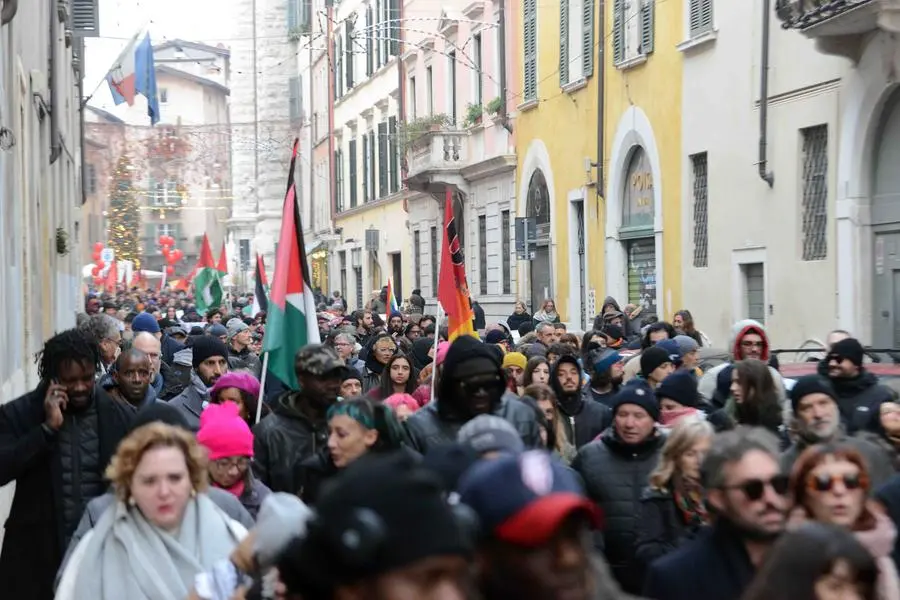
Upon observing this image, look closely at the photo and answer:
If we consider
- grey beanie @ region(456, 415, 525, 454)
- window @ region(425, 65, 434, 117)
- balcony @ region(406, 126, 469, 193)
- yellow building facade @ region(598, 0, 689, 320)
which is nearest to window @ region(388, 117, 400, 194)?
window @ region(425, 65, 434, 117)

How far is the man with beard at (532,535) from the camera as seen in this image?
302cm

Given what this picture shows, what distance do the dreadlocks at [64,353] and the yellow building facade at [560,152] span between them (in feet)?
70.9

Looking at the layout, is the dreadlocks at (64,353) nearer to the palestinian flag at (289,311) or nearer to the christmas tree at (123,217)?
the palestinian flag at (289,311)

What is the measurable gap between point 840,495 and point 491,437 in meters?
1.05

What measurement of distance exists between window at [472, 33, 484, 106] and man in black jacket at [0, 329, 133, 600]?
29580mm

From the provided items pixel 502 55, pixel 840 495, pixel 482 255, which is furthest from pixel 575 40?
pixel 840 495

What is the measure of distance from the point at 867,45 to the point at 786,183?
261cm

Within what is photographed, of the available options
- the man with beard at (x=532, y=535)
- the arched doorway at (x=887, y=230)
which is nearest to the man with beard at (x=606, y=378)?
the arched doorway at (x=887, y=230)

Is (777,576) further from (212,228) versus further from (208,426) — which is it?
(212,228)

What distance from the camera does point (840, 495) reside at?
499cm

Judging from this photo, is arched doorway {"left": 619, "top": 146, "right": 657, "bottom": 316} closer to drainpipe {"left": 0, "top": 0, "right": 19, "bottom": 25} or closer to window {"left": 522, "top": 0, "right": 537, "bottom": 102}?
window {"left": 522, "top": 0, "right": 537, "bottom": 102}

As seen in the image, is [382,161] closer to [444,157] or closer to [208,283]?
[444,157]

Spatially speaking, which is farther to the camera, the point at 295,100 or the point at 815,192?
the point at 295,100

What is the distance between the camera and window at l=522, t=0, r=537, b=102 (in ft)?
109
